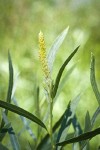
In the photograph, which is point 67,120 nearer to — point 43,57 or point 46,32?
point 43,57

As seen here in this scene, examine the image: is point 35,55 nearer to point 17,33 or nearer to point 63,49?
point 63,49

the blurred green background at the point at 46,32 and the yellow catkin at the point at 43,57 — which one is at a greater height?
the blurred green background at the point at 46,32

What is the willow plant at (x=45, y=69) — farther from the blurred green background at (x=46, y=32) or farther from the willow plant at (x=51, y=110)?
the blurred green background at (x=46, y=32)

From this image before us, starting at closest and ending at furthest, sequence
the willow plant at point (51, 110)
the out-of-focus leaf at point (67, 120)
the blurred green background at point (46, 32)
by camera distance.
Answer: the willow plant at point (51, 110), the out-of-focus leaf at point (67, 120), the blurred green background at point (46, 32)

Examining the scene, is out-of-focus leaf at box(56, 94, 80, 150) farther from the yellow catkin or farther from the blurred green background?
the blurred green background

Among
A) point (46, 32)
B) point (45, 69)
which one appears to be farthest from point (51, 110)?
point (46, 32)

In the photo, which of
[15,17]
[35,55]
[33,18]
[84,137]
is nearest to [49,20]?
[33,18]

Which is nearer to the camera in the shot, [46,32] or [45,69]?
[45,69]

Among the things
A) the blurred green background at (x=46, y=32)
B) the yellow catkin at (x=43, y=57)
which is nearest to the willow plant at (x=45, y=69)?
the yellow catkin at (x=43, y=57)
